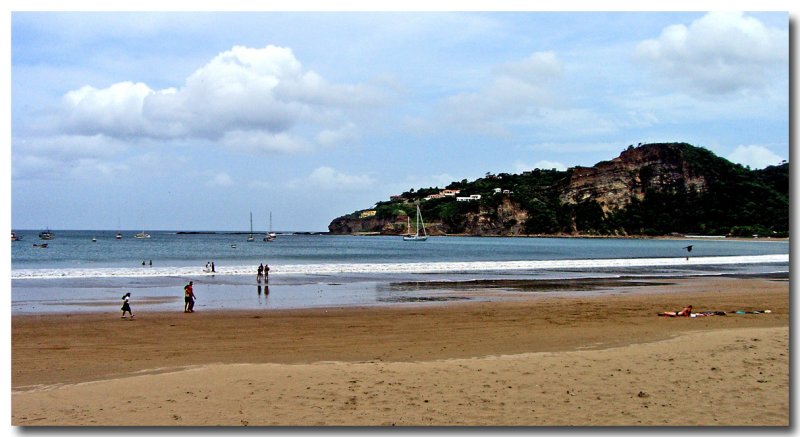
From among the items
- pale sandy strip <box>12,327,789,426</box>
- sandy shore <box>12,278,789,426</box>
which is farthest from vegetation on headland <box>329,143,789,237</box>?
pale sandy strip <box>12,327,789,426</box>

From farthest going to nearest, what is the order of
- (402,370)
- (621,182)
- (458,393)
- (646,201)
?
(621,182) < (646,201) < (402,370) < (458,393)

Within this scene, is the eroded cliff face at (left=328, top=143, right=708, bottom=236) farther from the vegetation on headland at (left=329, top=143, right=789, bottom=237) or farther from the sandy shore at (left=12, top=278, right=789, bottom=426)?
the sandy shore at (left=12, top=278, right=789, bottom=426)

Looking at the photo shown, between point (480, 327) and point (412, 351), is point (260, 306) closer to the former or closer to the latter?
point (480, 327)

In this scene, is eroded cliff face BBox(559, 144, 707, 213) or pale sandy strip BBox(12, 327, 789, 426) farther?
eroded cliff face BBox(559, 144, 707, 213)

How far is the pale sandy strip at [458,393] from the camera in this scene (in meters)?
7.70

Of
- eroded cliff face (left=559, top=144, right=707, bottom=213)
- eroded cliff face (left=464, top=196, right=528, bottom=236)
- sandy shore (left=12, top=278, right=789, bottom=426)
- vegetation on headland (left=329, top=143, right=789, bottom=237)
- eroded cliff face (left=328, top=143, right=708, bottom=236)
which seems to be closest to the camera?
sandy shore (left=12, top=278, right=789, bottom=426)

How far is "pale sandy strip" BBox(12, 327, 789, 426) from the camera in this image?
7695mm

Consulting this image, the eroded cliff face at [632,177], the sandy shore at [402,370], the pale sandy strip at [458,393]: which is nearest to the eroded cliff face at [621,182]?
the eroded cliff face at [632,177]

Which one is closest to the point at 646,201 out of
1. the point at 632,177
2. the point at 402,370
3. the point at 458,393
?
the point at 632,177

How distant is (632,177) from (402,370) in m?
183

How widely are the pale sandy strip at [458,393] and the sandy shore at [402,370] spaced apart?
0.12 feet

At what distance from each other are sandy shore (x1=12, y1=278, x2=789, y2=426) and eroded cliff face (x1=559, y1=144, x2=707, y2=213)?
161756mm

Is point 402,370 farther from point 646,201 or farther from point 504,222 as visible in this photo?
point 504,222

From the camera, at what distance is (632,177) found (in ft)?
588
